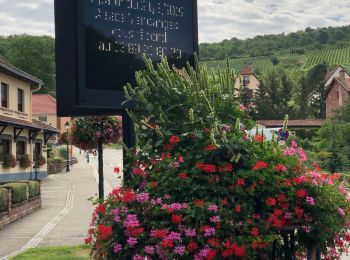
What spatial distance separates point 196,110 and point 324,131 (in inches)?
1629

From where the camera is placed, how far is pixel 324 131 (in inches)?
1752

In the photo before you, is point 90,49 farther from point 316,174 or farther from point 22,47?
point 22,47

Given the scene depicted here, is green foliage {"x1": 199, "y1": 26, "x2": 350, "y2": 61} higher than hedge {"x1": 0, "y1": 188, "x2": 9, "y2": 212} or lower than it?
higher

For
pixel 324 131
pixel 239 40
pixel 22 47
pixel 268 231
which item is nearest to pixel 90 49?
pixel 268 231

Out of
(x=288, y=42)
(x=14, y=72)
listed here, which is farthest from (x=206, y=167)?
(x=288, y=42)

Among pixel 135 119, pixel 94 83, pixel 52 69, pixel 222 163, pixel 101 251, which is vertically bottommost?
pixel 101 251

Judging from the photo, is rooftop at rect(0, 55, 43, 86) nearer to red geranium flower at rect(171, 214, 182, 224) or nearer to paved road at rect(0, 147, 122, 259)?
paved road at rect(0, 147, 122, 259)

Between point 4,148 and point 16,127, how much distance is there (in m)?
1.59

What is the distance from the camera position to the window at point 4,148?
96.8ft

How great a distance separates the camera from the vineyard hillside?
14788 cm

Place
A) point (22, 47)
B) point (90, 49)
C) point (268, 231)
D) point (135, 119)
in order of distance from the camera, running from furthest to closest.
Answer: point (22, 47), point (90, 49), point (135, 119), point (268, 231)

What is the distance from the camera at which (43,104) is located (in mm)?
83625

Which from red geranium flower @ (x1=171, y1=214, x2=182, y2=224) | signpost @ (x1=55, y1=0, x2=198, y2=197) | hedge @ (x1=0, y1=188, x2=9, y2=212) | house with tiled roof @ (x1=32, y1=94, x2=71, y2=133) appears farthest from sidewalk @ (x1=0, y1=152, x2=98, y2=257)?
house with tiled roof @ (x1=32, y1=94, x2=71, y2=133)

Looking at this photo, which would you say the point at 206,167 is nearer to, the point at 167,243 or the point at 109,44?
the point at 167,243
